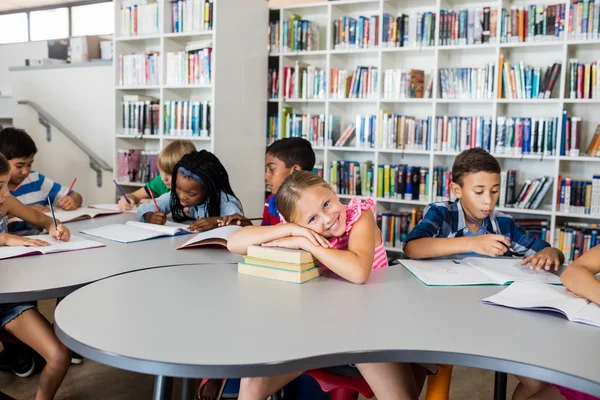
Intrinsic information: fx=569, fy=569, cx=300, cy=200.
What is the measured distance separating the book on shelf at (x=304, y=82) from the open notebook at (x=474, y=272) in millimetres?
2904

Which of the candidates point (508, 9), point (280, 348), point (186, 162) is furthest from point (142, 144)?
point (280, 348)

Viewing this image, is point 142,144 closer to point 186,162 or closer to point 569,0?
point 186,162

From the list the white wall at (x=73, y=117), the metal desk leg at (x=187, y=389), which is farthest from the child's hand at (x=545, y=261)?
the white wall at (x=73, y=117)

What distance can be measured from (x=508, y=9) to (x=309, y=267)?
3.13 meters

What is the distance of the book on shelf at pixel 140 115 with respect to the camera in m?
4.47

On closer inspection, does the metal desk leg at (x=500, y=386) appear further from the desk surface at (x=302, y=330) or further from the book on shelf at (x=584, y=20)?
the book on shelf at (x=584, y=20)

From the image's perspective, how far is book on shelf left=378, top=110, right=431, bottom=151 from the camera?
4.07m

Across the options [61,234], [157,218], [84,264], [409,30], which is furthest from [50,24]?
[84,264]

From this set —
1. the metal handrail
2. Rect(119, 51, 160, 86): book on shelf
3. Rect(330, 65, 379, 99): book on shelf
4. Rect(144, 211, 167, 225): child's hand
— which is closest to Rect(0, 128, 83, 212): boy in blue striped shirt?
Rect(144, 211, 167, 225): child's hand

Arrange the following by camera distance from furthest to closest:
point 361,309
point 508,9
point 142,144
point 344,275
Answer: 1. point 142,144
2. point 508,9
3. point 344,275
4. point 361,309

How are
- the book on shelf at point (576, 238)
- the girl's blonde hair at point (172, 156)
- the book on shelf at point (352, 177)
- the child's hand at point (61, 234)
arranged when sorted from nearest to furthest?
the child's hand at point (61, 234), the girl's blonde hair at point (172, 156), the book on shelf at point (576, 238), the book on shelf at point (352, 177)

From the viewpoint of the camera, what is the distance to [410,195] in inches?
162

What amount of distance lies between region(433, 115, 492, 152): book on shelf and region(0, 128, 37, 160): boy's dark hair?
8.58 ft

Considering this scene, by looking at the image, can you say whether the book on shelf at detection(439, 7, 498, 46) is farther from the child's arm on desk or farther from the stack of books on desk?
the stack of books on desk
